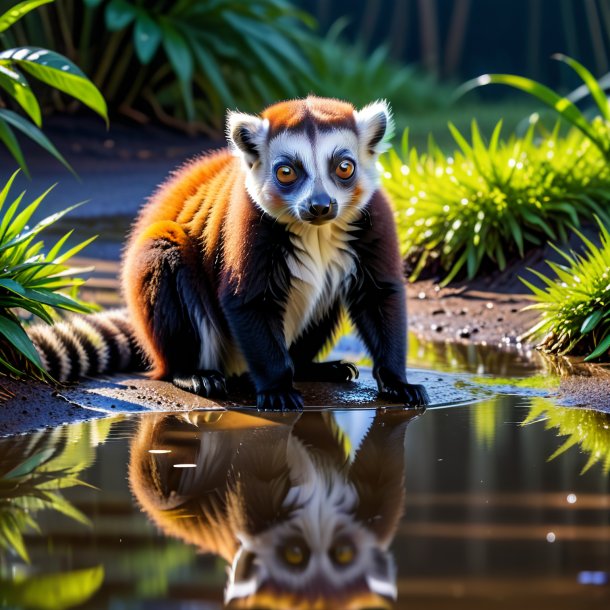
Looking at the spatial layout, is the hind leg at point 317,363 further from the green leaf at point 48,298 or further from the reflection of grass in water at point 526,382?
the green leaf at point 48,298

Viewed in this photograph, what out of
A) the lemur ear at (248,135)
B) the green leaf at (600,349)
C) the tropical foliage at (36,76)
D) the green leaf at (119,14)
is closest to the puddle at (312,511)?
the green leaf at (600,349)

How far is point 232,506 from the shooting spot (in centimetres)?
358

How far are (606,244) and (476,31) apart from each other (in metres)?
12.7

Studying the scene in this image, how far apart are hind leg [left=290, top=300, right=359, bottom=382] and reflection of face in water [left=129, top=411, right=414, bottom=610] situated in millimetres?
715

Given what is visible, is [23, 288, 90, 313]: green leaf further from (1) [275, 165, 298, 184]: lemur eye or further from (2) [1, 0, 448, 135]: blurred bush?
(2) [1, 0, 448, 135]: blurred bush

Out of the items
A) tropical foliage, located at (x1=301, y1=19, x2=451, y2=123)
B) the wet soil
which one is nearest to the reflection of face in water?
the wet soil

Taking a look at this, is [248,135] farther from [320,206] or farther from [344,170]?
[320,206]

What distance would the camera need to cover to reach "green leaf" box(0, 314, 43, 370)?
4824 millimetres

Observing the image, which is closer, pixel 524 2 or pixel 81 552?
pixel 81 552

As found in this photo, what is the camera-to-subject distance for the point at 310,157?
488cm

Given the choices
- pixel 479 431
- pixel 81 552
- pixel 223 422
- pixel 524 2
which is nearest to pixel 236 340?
pixel 223 422

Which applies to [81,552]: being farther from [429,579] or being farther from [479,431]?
[479,431]

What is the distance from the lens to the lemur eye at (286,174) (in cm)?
491

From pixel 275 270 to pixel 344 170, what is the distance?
0.52 meters
